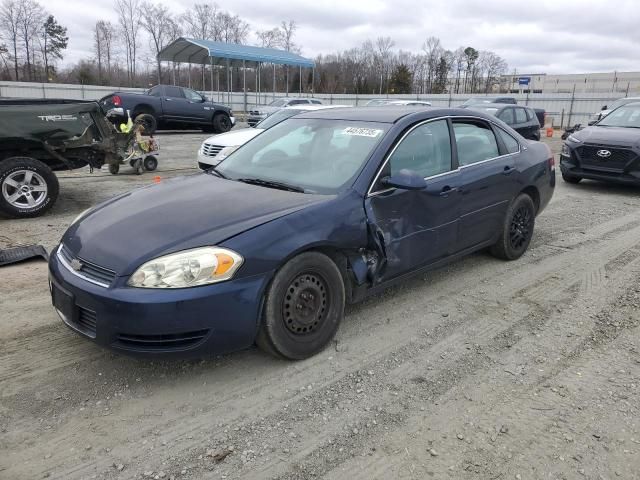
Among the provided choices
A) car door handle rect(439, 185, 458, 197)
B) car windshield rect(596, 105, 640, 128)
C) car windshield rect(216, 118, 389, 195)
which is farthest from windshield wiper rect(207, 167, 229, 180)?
car windshield rect(596, 105, 640, 128)

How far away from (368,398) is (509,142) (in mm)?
3366

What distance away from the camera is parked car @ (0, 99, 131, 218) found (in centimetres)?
644

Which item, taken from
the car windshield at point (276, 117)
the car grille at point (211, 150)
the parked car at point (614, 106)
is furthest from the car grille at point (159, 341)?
the parked car at point (614, 106)

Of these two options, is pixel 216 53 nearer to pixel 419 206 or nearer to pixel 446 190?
pixel 446 190

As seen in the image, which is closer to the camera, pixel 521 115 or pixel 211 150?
pixel 211 150

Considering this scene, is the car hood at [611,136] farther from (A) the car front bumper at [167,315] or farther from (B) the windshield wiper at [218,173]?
(A) the car front bumper at [167,315]

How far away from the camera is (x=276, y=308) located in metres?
2.99

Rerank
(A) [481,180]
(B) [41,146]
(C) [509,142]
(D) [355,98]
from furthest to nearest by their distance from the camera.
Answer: (D) [355,98] < (B) [41,146] < (C) [509,142] < (A) [481,180]

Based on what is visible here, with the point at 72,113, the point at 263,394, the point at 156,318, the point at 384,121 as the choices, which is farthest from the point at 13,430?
the point at 72,113

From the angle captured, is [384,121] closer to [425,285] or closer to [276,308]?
[425,285]

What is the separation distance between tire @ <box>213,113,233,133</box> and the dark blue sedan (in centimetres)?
1604

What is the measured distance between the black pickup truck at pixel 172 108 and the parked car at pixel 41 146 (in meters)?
10.4

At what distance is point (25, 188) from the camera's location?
6.54m

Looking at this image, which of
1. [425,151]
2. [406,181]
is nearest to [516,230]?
[425,151]
